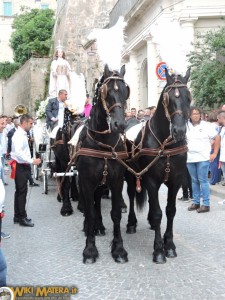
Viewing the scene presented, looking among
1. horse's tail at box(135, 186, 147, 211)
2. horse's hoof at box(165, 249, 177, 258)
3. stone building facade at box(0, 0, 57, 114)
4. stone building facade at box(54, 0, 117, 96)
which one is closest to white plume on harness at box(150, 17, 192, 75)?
horse's tail at box(135, 186, 147, 211)

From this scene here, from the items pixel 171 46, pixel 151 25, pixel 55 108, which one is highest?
pixel 151 25

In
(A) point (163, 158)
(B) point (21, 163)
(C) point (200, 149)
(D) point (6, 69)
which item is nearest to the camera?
(A) point (163, 158)

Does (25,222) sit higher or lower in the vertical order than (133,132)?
lower

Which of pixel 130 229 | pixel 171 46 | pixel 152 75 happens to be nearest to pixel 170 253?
pixel 130 229

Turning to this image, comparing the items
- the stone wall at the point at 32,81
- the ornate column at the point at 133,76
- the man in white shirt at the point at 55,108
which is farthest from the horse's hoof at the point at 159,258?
the stone wall at the point at 32,81

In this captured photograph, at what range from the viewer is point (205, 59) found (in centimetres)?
1367

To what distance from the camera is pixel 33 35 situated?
46188mm

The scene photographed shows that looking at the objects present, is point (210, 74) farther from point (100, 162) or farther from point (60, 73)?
point (100, 162)

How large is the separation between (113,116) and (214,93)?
8.97 metres

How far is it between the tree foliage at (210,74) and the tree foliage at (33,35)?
30.5 m

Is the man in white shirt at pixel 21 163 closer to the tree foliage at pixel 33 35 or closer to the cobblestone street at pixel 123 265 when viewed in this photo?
the cobblestone street at pixel 123 265

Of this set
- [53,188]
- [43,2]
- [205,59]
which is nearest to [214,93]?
[205,59]

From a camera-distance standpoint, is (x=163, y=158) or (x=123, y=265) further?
(x=163, y=158)

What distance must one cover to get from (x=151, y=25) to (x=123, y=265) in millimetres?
12357
